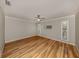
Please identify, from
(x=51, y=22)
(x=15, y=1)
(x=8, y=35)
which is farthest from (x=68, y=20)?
(x=8, y=35)

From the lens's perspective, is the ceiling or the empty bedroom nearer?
the ceiling

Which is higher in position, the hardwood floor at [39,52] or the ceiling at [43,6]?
the ceiling at [43,6]

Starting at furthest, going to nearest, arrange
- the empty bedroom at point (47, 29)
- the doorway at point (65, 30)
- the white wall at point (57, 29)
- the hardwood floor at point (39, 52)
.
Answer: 1. the doorway at point (65, 30)
2. the white wall at point (57, 29)
3. the empty bedroom at point (47, 29)
4. the hardwood floor at point (39, 52)

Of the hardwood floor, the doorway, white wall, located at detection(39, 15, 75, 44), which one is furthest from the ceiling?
the hardwood floor

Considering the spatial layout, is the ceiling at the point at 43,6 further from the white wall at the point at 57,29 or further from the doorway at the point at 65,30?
the doorway at the point at 65,30

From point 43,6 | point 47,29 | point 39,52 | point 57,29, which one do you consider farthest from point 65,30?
point 39,52

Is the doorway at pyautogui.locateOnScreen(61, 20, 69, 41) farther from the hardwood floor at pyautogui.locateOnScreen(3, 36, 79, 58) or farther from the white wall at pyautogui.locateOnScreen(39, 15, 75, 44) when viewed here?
the hardwood floor at pyautogui.locateOnScreen(3, 36, 79, 58)

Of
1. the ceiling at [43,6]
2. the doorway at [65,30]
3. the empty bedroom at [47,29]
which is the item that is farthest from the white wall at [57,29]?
the ceiling at [43,6]

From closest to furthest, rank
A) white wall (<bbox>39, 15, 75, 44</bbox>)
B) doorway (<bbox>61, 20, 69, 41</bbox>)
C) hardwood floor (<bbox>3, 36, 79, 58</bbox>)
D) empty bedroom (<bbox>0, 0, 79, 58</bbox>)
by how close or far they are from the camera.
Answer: hardwood floor (<bbox>3, 36, 79, 58</bbox>), empty bedroom (<bbox>0, 0, 79, 58</bbox>), white wall (<bbox>39, 15, 75, 44</bbox>), doorway (<bbox>61, 20, 69, 41</bbox>)

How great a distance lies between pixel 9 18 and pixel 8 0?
3.29m

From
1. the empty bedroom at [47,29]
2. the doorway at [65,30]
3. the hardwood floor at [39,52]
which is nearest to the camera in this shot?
the hardwood floor at [39,52]

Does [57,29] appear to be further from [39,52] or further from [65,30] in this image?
[39,52]

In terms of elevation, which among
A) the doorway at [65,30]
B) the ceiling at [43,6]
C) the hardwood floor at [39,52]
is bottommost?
the hardwood floor at [39,52]

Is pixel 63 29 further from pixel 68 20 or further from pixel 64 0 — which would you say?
pixel 64 0
